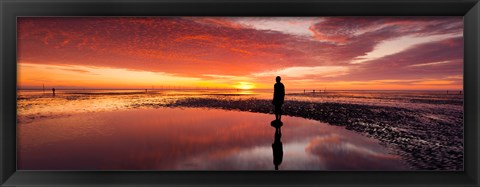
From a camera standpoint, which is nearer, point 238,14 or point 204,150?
point 238,14

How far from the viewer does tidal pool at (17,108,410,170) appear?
3314mm

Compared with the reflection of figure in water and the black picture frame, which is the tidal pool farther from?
the black picture frame

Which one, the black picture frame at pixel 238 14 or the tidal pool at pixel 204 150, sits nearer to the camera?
the black picture frame at pixel 238 14

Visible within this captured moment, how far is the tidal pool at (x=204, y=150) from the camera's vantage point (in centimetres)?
331

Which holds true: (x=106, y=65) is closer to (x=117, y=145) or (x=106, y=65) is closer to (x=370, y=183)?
(x=117, y=145)

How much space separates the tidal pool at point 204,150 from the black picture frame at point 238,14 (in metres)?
0.34

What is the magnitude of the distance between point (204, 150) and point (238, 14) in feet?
6.81

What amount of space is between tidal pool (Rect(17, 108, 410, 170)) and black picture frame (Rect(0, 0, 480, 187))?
34 centimetres

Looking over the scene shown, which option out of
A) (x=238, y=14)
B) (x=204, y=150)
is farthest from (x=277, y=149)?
(x=238, y=14)

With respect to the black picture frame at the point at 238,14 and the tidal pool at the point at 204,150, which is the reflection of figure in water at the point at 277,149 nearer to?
the tidal pool at the point at 204,150

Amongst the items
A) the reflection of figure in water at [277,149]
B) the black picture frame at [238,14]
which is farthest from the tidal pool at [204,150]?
the black picture frame at [238,14]

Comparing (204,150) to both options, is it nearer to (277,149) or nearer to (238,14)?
(277,149)

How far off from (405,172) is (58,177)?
375 centimetres

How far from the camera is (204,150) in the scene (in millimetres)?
3895
